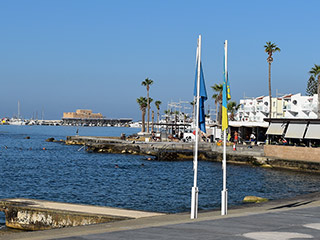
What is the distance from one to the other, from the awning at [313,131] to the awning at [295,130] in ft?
2.28

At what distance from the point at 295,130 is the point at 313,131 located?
2.21 metres

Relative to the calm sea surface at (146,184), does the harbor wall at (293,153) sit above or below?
above

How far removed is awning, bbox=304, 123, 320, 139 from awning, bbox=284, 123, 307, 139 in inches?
27.4

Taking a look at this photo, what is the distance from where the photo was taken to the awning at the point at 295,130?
50969mm

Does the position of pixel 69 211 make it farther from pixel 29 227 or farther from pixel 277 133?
pixel 277 133

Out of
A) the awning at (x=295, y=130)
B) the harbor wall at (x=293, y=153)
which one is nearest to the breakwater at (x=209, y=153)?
the harbor wall at (x=293, y=153)

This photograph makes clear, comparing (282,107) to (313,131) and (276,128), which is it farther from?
(313,131)

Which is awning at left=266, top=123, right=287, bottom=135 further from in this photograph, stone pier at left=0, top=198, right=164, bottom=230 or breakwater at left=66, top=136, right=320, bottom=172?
stone pier at left=0, top=198, right=164, bottom=230

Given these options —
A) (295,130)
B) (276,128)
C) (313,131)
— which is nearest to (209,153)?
(276,128)

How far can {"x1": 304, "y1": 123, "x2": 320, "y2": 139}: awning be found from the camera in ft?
162

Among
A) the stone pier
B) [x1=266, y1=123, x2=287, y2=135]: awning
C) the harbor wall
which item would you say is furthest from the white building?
the stone pier

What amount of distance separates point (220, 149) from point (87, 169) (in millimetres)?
19268

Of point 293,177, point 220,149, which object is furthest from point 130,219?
point 220,149

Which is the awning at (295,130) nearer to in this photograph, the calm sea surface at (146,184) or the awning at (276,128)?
the awning at (276,128)
